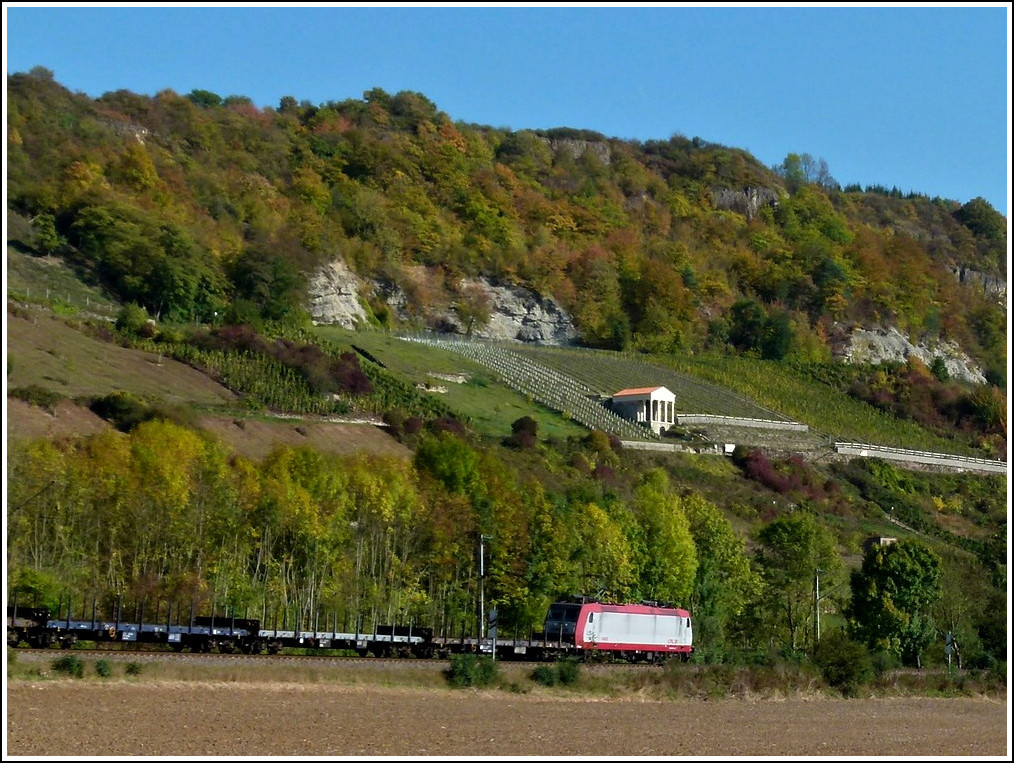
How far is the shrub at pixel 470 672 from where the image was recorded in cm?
4391

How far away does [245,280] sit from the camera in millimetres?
121125

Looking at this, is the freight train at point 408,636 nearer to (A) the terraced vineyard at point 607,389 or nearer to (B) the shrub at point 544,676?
(B) the shrub at point 544,676

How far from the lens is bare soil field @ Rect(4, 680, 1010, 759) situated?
3148 cm

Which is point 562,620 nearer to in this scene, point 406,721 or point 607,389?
point 406,721

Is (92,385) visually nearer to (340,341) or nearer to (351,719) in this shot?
(340,341)

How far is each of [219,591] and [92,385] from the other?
34472mm

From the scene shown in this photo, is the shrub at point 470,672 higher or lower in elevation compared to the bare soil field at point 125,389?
lower

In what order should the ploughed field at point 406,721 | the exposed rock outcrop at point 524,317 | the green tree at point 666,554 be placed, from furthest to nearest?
the exposed rock outcrop at point 524,317
the green tree at point 666,554
the ploughed field at point 406,721

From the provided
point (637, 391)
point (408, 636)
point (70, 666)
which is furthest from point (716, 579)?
point (637, 391)

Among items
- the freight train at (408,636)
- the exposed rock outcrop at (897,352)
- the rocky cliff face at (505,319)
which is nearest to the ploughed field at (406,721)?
the freight train at (408,636)

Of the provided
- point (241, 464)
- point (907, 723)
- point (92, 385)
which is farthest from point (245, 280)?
point (907, 723)

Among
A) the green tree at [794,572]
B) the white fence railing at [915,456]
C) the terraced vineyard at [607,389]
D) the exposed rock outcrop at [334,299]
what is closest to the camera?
the green tree at [794,572]

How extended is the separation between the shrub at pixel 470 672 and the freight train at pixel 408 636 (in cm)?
455

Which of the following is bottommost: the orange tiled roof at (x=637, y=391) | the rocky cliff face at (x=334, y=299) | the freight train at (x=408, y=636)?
the freight train at (x=408, y=636)
